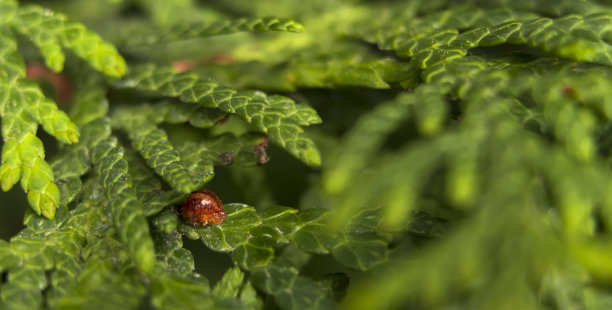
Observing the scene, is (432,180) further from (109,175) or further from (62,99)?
(62,99)

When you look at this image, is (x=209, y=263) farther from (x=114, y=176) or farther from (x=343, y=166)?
(x=343, y=166)

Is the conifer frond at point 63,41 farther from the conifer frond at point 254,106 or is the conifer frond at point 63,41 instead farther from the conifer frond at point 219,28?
the conifer frond at point 219,28

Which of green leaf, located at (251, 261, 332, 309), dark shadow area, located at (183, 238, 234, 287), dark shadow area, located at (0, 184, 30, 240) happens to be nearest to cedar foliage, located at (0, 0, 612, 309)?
green leaf, located at (251, 261, 332, 309)

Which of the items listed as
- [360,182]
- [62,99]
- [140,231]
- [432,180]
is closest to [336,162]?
[360,182]

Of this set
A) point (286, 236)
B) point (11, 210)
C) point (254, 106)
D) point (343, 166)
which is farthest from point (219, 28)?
point (11, 210)

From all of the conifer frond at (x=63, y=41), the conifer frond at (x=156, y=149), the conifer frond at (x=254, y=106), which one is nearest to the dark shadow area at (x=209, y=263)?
the conifer frond at (x=156, y=149)

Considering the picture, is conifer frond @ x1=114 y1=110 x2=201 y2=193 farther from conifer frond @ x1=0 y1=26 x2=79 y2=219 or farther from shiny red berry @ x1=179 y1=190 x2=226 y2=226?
conifer frond @ x1=0 y1=26 x2=79 y2=219
